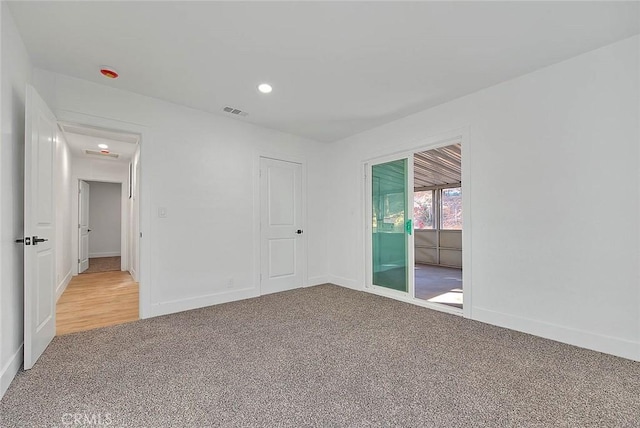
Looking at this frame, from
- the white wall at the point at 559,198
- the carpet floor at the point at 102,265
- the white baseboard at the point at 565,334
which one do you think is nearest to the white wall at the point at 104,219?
the carpet floor at the point at 102,265

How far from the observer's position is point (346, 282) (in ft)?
15.9

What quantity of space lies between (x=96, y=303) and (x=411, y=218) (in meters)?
4.45

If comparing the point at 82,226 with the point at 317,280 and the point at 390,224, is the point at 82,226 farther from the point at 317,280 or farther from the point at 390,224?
the point at 390,224

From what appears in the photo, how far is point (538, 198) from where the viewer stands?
279cm

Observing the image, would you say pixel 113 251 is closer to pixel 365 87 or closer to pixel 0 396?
pixel 0 396

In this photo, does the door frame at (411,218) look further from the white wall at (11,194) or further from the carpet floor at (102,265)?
the carpet floor at (102,265)

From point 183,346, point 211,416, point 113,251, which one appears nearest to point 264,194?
point 183,346

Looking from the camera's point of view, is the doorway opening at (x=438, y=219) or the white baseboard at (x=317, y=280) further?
the doorway opening at (x=438, y=219)

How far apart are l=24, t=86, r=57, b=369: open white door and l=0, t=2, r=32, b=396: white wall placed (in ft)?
0.26

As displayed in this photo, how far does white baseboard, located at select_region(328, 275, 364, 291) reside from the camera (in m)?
4.65

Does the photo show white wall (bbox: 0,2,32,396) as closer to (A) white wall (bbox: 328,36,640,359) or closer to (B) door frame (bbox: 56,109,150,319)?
(B) door frame (bbox: 56,109,150,319)

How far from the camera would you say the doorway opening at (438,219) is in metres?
5.62

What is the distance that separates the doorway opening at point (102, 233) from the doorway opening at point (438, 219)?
469 cm

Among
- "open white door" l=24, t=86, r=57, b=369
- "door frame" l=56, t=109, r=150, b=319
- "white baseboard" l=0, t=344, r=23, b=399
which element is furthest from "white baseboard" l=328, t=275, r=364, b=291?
"white baseboard" l=0, t=344, r=23, b=399
